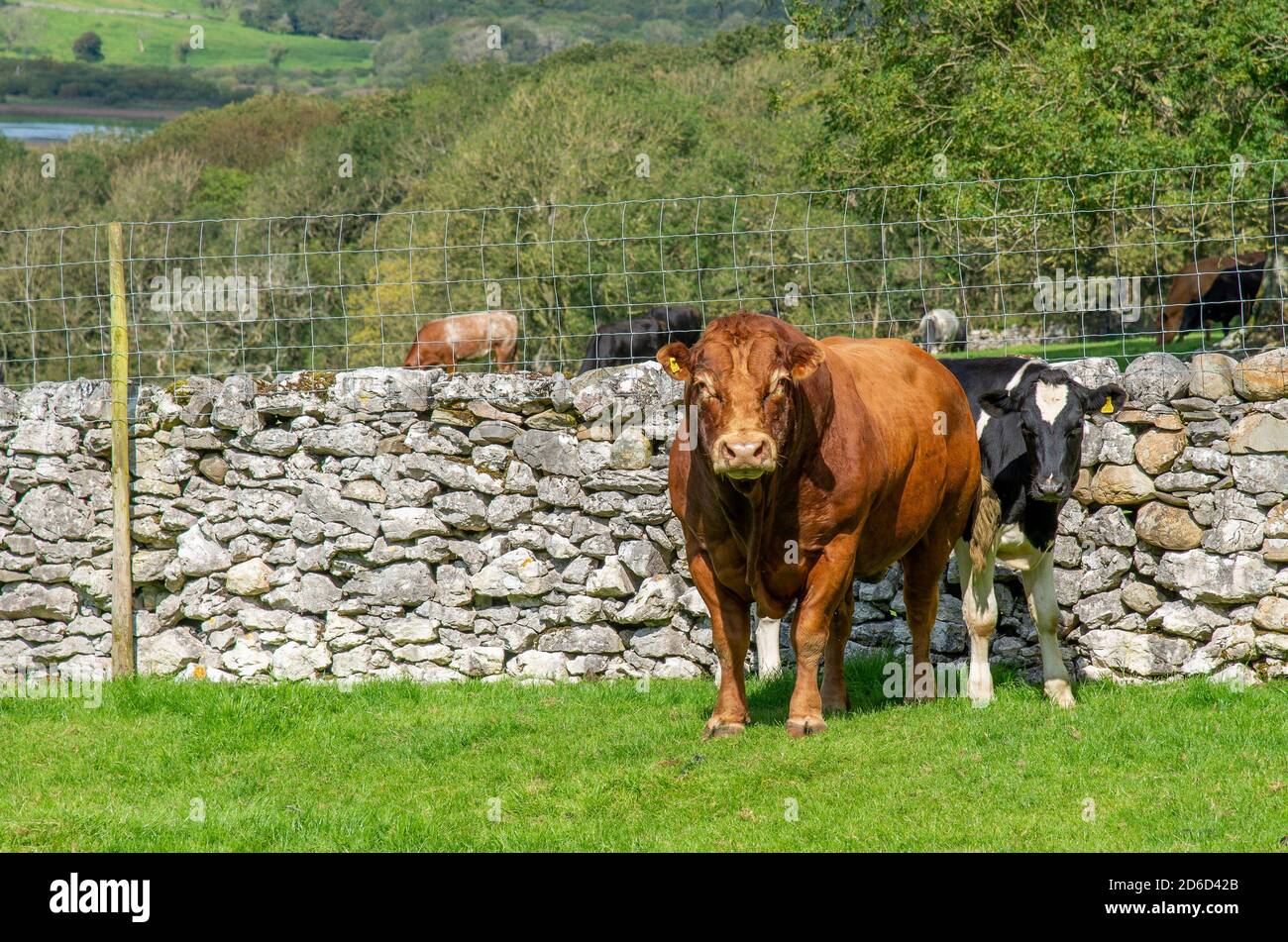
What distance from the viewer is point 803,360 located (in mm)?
6863

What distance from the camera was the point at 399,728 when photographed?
8.00 m

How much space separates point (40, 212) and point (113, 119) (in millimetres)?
46282

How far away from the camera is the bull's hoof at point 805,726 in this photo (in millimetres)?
7133

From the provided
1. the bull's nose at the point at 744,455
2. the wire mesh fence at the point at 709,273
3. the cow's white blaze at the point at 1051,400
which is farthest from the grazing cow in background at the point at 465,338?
the bull's nose at the point at 744,455

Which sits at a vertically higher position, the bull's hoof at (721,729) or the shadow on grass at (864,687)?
the bull's hoof at (721,729)

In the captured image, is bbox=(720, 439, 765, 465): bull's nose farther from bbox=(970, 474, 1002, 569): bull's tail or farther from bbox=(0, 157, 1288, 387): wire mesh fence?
bbox=(0, 157, 1288, 387): wire mesh fence

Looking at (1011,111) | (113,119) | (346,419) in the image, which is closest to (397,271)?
(1011,111)

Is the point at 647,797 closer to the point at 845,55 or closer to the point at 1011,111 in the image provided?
the point at 1011,111

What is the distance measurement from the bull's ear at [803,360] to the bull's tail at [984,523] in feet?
7.18

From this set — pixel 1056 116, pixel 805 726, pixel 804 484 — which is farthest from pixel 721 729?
pixel 1056 116

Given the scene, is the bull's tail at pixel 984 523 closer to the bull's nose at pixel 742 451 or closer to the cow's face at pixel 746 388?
the cow's face at pixel 746 388

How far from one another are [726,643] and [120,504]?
4898 mm

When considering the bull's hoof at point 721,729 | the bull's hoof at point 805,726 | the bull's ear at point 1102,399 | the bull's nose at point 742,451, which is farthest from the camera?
the bull's ear at point 1102,399

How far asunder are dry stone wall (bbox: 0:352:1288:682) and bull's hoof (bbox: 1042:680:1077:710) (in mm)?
1042
